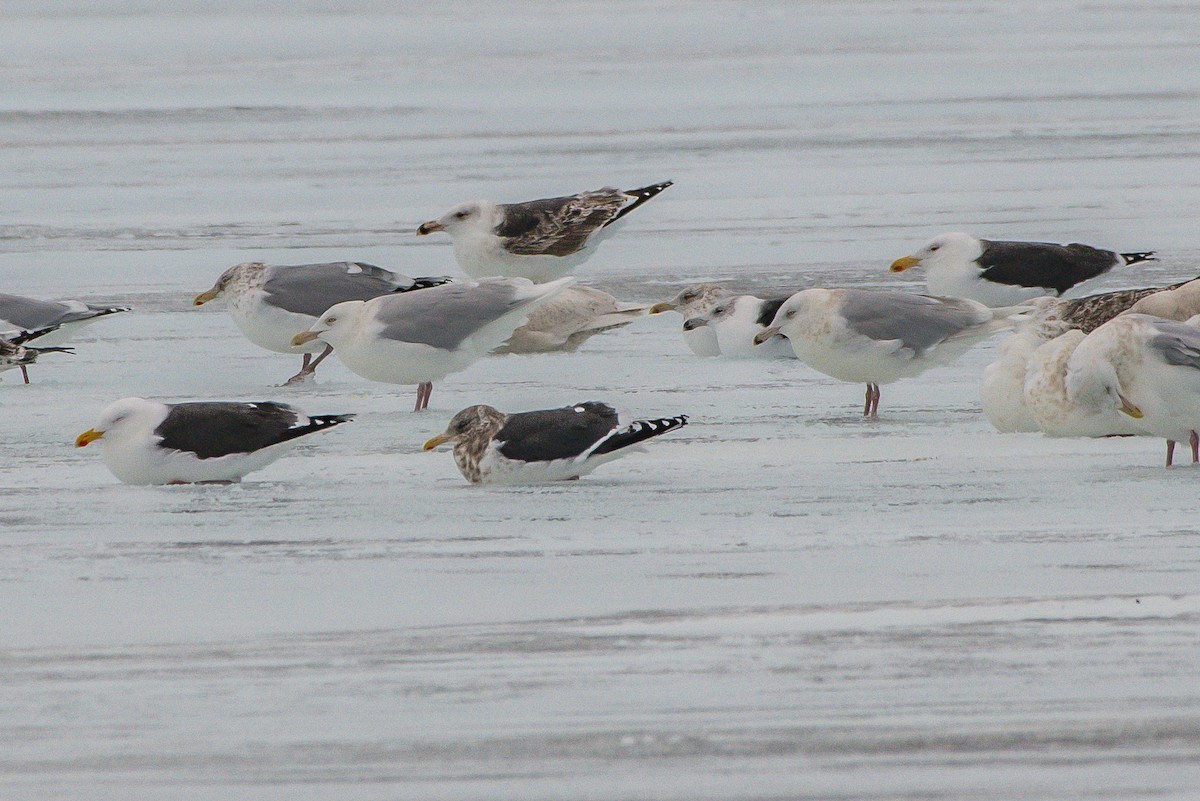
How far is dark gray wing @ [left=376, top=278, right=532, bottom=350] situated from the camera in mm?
6871

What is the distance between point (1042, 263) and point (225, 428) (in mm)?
4791

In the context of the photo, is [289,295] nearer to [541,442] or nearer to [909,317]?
[541,442]

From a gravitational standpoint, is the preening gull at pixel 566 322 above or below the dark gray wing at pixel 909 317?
below

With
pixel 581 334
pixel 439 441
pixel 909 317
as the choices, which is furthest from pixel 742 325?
pixel 439 441

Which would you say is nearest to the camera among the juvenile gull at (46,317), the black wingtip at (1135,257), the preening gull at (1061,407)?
the preening gull at (1061,407)

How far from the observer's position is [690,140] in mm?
14430

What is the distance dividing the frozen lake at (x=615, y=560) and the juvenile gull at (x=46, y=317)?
137mm

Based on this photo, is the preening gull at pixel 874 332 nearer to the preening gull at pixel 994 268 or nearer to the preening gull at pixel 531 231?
the preening gull at pixel 994 268

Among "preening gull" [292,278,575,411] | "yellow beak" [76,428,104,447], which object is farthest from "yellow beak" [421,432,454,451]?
"preening gull" [292,278,575,411]

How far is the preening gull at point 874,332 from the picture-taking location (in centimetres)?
666

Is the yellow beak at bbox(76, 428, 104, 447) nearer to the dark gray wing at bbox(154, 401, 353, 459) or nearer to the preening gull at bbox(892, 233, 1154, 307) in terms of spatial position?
Answer: the dark gray wing at bbox(154, 401, 353, 459)

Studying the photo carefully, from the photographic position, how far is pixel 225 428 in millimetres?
5496

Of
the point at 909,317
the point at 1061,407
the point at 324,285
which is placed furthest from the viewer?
the point at 324,285

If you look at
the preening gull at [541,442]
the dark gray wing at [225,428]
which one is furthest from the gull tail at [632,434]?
the dark gray wing at [225,428]
